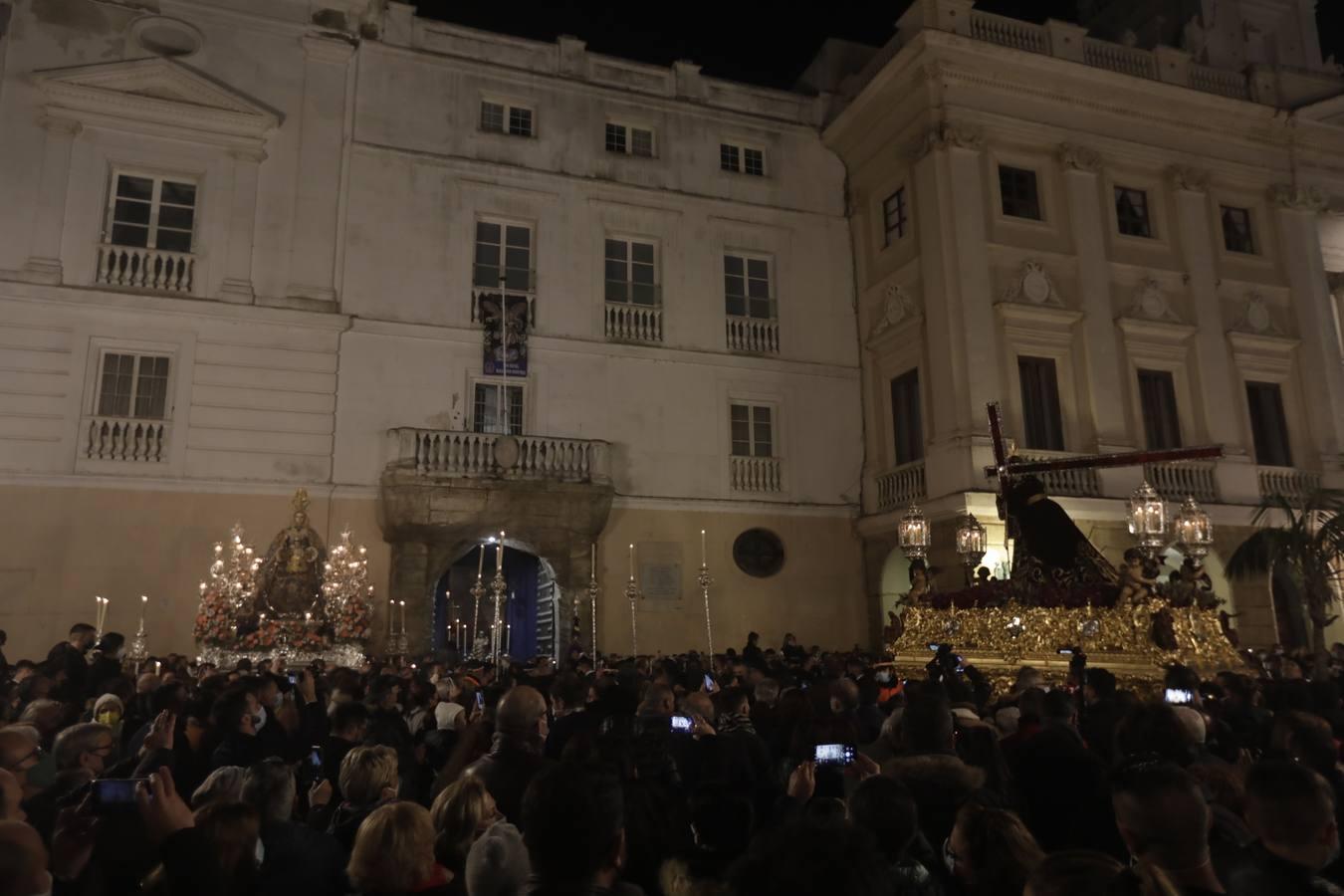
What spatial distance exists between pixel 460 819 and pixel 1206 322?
74.8 ft

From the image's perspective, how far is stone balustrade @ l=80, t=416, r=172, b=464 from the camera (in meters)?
17.1

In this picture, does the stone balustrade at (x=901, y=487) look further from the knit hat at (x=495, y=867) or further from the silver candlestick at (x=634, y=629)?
the knit hat at (x=495, y=867)

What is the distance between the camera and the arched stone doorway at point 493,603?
22281 millimetres

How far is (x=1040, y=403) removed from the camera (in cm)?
2111

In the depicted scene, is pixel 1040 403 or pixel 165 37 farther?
pixel 1040 403

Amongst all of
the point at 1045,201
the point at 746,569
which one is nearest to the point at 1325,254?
the point at 1045,201

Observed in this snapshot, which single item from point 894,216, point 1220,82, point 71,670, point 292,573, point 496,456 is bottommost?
point 71,670

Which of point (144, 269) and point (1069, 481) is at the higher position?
point (144, 269)

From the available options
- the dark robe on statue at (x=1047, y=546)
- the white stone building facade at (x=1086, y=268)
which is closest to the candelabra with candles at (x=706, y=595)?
the white stone building facade at (x=1086, y=268)

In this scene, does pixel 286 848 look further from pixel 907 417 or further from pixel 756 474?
pixel 907 417

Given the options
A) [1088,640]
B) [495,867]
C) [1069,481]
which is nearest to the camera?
[495,867]

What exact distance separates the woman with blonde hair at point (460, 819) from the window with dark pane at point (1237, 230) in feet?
81.2

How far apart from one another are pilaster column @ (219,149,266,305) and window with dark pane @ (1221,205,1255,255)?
70.0 ft

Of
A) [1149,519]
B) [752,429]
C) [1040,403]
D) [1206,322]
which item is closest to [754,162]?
[752,429]
